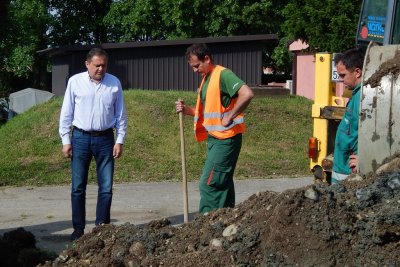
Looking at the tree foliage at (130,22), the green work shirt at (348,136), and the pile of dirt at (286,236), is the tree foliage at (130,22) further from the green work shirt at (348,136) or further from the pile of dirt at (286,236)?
the pile of dirt at (286,236)

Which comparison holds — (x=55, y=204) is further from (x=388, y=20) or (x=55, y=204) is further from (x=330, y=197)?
(x=330, y=197)

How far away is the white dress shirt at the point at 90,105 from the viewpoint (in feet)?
25.5

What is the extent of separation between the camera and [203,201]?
7.29 metres

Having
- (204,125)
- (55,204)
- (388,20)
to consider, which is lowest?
(55,204)

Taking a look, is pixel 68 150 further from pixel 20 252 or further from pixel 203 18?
pixel 203 18

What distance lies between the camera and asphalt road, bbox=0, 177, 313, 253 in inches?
355

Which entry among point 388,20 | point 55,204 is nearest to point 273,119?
point 55,204

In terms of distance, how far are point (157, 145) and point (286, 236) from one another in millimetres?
10327

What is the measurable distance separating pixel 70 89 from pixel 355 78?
2.84 meters

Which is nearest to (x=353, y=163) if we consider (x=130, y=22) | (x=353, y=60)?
(x=353, y=60)

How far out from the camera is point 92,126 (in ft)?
25.5

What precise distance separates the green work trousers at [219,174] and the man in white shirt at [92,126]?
107 centimetres

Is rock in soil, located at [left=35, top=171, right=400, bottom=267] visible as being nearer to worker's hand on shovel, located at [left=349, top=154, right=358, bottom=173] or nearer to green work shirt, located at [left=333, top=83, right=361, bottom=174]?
worker's hand on shovel, located at [left=349, top=154, right=358, bottom=173]

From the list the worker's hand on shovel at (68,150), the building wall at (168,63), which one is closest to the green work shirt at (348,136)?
the worker's hand on shovel at (68,150)
